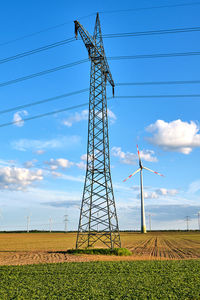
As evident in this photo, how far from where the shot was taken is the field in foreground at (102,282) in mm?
14195

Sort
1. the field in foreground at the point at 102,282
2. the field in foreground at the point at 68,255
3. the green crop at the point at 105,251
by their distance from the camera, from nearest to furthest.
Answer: the field in foreground at the point at 102,282, the field in foreground at the point at 68,255, the green crop at the point at 105,251

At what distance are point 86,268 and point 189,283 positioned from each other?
799 centimetres

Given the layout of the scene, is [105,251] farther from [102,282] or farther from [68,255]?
[102,282]

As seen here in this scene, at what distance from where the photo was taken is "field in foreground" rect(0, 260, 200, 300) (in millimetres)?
14195

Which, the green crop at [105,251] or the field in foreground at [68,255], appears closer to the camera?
the field in foreground at [68,255]

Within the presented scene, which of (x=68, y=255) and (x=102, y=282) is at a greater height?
(x=102, y=282)

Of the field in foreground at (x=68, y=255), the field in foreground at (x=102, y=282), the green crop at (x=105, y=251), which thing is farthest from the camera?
the green crop at (x=105, y=251)

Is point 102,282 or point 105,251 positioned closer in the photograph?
point 102,282

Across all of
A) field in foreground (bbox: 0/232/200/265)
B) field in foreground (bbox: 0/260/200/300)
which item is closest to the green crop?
field in foreground (bbox: 0/232/200/265)

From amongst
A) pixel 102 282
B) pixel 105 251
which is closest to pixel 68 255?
pixel 105 251

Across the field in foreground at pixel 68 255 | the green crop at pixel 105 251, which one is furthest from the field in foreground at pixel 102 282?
the green crop at pixel 105 251

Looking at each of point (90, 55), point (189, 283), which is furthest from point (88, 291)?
point (90, 55)

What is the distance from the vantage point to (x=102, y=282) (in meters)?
16.9

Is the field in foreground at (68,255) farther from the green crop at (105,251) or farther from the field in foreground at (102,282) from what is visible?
the field in foreground at (102,282)
